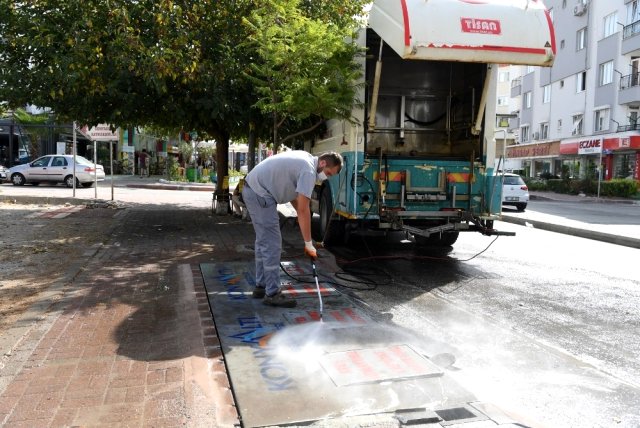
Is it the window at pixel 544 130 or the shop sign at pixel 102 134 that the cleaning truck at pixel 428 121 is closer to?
the shop sign at pixel 102 134

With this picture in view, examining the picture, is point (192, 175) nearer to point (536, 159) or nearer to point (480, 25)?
point (480, 25)

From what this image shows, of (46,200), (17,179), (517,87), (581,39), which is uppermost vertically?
(581,39)

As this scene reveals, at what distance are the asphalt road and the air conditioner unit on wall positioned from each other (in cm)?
3463

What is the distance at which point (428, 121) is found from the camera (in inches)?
397

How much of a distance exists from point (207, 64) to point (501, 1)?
5819mm

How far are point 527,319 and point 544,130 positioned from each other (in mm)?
44821

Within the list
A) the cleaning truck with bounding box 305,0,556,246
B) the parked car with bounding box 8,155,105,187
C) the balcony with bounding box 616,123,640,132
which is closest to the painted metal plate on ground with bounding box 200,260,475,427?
the cleaning truck with bounding box 305,0,556,246

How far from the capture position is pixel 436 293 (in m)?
6.71

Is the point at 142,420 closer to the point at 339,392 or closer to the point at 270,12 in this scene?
the point at 339,392

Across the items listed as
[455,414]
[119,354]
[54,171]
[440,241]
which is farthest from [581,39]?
[119,354]

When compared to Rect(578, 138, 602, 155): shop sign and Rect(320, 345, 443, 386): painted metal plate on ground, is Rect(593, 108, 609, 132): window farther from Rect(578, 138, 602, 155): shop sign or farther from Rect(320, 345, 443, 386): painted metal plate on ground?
Rect(320, 345, 443, 386): painted metal plate on ground

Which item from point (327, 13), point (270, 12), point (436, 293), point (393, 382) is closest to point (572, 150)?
point (327, 13)

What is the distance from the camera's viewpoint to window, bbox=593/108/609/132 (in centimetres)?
3703

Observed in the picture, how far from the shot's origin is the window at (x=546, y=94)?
4538 cm
